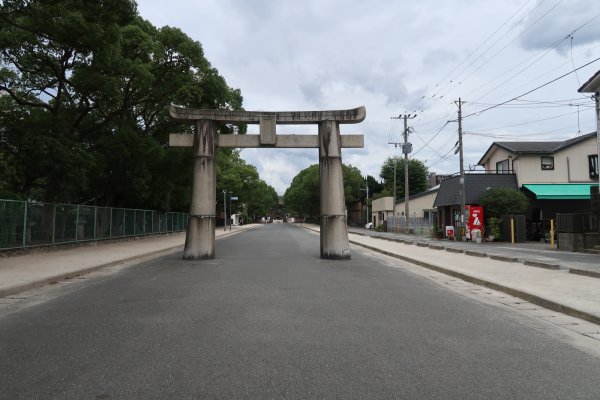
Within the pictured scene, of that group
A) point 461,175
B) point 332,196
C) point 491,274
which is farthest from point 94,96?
point 461,175

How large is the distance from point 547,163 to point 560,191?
2.77 meters

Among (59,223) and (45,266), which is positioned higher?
(59,223)

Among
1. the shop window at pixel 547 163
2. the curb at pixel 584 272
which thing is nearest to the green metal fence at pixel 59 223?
the curb at pixel 584 272

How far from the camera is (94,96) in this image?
22391 millimetres

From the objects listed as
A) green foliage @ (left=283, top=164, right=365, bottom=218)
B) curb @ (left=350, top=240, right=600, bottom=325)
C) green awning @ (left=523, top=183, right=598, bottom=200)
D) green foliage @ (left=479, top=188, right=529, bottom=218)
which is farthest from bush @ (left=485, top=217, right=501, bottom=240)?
green foliage @ (left=283, top=164, right=365, bottom=218)

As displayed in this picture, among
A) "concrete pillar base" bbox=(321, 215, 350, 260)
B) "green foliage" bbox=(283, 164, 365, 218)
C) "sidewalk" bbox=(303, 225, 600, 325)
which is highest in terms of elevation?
"green foliage" bbox=(283, 164, 365, 218)

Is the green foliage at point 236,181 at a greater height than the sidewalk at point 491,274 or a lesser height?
greater

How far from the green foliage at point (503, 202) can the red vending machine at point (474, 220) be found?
0.75 m

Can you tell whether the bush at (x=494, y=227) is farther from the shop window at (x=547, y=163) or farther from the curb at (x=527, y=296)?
the curb at (x=527, y=296)

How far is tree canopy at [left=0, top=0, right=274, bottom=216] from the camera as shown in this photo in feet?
53.7

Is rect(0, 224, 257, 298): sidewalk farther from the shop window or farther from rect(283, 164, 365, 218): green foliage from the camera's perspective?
rect(283, 164, 365, 218): green foliage

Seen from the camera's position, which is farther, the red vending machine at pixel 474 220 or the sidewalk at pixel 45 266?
the red vending machine at pixel 474 220

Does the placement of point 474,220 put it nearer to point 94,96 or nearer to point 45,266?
point 94,96

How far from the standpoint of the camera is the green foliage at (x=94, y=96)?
53.7 feet
